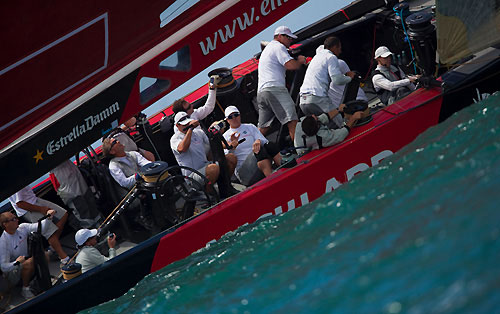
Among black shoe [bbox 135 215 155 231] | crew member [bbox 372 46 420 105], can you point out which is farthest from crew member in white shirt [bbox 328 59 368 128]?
black shoe [bbox 135 215 155 231]

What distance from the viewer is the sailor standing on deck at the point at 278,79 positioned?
613cm

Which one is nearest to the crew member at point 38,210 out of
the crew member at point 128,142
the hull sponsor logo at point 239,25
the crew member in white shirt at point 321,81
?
the crew member at point 128,142

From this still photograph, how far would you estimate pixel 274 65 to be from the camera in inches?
245

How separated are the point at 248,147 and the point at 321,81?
2.69 ft

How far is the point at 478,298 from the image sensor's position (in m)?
3.43

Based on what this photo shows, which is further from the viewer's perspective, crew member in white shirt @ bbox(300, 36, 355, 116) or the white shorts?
the white shorts

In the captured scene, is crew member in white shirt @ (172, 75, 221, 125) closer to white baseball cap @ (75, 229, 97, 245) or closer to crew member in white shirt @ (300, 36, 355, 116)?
crew member in white shirt @ (300, 36, 355, 116)

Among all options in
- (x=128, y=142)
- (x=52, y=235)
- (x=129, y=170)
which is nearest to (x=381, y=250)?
(x=129, y=170)

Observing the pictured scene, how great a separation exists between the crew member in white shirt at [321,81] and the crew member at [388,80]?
1.64ft

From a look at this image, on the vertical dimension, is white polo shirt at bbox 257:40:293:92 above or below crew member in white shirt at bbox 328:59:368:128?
above

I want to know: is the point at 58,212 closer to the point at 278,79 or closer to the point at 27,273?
the point at 27,273

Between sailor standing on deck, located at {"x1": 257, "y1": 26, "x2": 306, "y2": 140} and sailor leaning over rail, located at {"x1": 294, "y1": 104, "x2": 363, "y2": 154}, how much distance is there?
1.31 feet

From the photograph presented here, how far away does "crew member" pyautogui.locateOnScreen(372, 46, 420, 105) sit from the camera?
6336 millimetres

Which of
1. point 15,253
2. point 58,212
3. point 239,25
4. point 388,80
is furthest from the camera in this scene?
point 388,80
